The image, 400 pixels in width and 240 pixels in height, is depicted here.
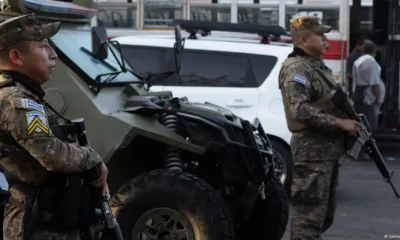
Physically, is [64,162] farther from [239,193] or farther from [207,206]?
[239,193]

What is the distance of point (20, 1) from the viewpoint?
5.53 meters

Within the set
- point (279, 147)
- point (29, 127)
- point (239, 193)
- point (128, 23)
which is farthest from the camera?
point (128, 23)

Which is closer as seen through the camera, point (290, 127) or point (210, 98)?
point (290, 127)

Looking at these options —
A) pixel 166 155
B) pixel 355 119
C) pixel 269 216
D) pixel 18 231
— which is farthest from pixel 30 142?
pixel 269 216

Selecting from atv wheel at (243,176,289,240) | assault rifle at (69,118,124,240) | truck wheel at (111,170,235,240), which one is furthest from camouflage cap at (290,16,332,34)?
assault rifle at (69,118,124,240)

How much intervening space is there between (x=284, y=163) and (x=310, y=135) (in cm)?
325

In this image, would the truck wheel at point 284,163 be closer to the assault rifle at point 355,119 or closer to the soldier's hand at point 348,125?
the assault rifle at point 355,119

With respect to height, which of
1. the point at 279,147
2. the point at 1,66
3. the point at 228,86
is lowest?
the point at 279,147

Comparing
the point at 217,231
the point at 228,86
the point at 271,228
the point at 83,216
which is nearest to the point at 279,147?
the point at 228,86

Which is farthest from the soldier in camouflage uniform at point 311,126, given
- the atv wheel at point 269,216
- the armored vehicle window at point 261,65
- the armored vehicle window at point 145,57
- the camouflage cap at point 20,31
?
A: the armored vehicle window at point 145,57

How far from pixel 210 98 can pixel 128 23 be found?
121 inches

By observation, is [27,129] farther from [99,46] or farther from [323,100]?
[323,100]

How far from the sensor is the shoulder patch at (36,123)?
10.8 ft

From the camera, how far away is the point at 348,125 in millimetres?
5355
